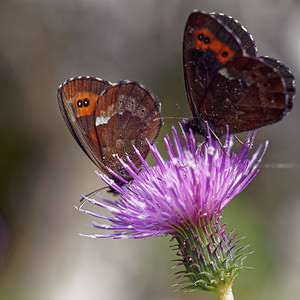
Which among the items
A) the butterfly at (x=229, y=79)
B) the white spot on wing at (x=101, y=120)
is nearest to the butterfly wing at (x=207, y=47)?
the butterfly at (x=229, y=79)

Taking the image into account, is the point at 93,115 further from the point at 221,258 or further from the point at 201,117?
the point at 221,258

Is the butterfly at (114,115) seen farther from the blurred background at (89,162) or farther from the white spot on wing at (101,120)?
the blurred background at (89,162)

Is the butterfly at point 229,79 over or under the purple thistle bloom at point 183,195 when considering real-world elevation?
over

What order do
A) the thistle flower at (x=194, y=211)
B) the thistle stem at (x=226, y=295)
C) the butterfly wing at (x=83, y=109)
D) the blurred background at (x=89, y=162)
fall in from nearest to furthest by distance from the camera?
the thistle stem at (x=226, y=295), the thistle flower at (x=194, y=211), the butterfly wing at (x=83, y=109), the blurred background at (x=89, y=162)

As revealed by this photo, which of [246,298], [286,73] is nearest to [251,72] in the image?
[286,73]

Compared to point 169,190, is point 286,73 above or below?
above

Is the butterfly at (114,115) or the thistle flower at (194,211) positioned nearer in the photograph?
the thistle flower at (194,211)
